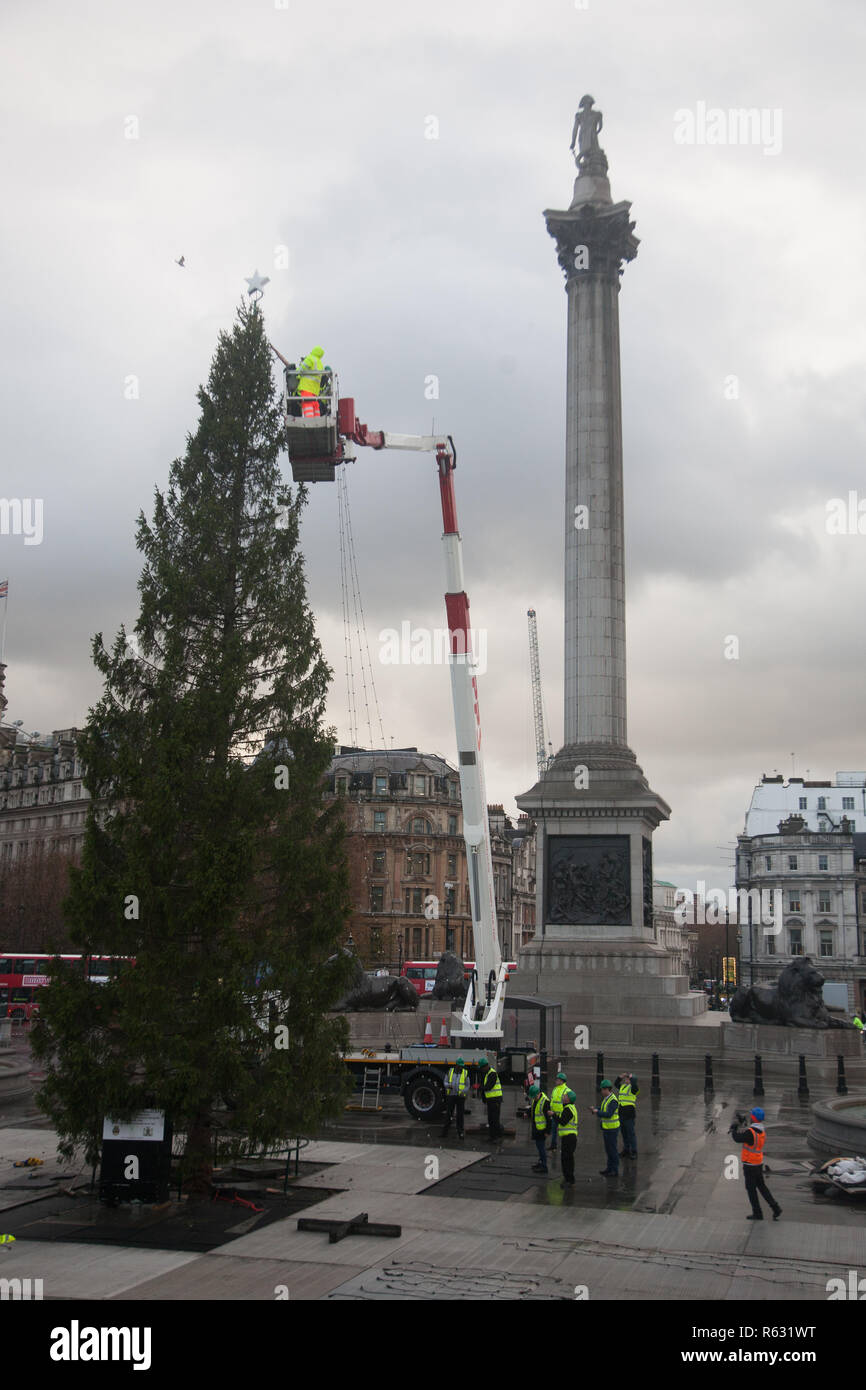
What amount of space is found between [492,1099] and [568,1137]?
3.95 meters

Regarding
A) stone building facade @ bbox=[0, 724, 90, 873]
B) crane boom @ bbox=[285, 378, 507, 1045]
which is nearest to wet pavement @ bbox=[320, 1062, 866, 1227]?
crane boom @ bbox=[285, 378, 507, 1045]

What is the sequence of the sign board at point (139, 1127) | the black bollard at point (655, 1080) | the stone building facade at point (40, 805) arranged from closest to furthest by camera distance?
1. the sign board at point (139, 1127)
2. the black bollard at point (655, 1080)
3. the stone building facade at point (40, 805)

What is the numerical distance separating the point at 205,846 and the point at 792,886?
95.3m

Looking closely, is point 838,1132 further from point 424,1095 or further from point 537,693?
point 537,693

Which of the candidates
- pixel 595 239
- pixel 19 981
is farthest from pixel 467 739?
pixel 19 981

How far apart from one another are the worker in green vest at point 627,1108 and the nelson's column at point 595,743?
1658 centimetres

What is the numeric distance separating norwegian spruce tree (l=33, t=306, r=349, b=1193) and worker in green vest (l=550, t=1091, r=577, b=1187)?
3.36m

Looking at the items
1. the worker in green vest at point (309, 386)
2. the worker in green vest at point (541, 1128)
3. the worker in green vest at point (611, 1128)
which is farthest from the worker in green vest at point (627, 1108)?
the worker in green vest at point (309, 386)

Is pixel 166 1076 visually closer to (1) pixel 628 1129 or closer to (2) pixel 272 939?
(2) pixel 272 939

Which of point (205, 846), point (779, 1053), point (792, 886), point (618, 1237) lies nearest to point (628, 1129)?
point (618, 1237)

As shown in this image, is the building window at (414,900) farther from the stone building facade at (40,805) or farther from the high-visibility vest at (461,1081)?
the high-visibility vest at (461,1081)

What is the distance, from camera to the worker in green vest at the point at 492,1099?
20.3 metres

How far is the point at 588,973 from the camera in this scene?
36750mm
